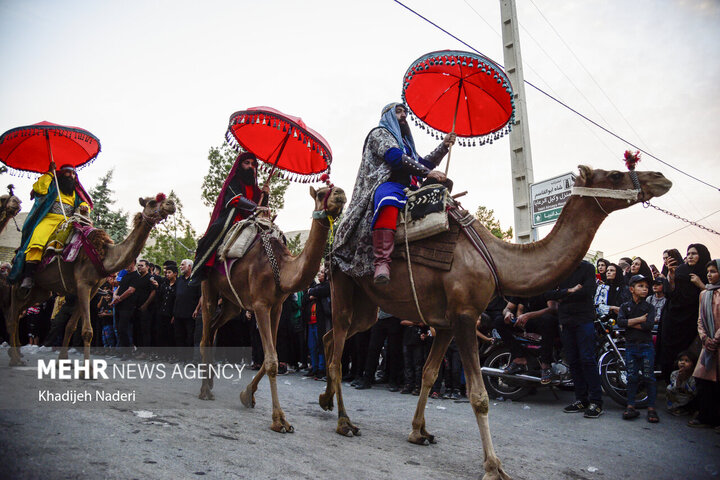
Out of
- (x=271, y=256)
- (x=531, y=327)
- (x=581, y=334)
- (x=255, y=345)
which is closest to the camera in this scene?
(x=271, y=256)

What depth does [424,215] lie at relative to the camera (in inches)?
180

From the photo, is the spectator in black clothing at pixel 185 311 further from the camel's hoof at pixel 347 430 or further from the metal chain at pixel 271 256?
the camel's hoof at pixel 347 430

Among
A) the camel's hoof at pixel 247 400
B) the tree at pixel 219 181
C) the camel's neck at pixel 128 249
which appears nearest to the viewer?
the camel's hoof at pixel 247 400

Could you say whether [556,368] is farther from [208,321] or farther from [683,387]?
[208,321]

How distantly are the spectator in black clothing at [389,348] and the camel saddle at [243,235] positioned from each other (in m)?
3.65

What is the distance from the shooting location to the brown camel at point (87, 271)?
6.36 meters

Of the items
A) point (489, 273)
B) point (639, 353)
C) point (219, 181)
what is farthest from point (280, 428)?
point (219, 181)

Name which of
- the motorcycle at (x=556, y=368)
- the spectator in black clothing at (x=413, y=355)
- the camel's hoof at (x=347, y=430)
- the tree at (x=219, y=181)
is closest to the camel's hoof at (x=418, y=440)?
the camel's hoof at (x=347, y=430)

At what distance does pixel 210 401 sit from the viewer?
575 centimetres

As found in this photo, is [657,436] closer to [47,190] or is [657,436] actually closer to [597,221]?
[597,221]

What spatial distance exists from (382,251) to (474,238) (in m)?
0.91

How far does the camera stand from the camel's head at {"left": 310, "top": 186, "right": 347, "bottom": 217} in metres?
4.52

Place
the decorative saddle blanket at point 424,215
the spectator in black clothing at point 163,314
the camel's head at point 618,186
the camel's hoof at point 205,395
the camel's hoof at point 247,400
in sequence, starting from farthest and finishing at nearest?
1. the spectator in black clothing at point 163,314
2. the camel's hoof at point 205,395
3. the camel's hoof at point 247,400
4. the decorative saddle blanket at point 424,215
5. the camel's head at point 618,186

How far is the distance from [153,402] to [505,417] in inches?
183
